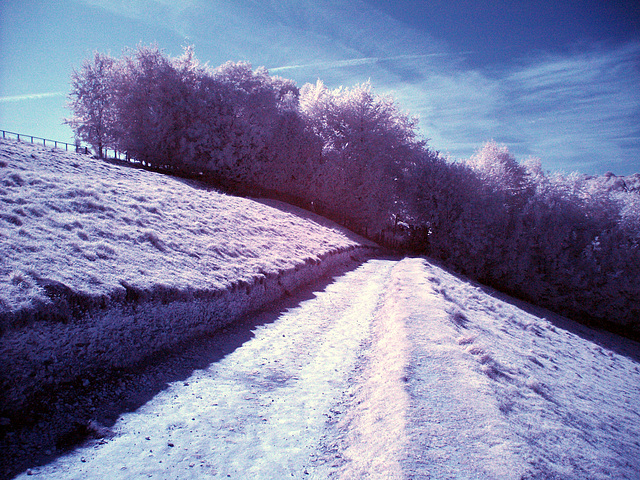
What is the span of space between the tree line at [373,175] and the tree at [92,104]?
117mm

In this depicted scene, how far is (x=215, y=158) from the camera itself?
98.1 ft

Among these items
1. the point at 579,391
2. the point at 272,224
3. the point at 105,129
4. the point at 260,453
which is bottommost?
the point at 579,391

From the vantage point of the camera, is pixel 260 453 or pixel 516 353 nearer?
pixel 260 453

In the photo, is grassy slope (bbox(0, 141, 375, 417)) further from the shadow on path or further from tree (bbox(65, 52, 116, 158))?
tree (bbox(65, 52, 116, 158))

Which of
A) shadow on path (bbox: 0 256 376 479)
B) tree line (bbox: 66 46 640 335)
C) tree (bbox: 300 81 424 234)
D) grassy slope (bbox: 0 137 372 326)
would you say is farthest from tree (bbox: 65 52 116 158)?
shadow on path (bbox: 0 256 376 479)

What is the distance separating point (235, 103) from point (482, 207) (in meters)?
22.9

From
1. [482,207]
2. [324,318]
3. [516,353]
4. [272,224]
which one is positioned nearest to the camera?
[516,353]

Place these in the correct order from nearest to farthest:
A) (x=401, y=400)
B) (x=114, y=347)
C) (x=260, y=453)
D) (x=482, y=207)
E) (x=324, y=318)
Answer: (x=260, y=453) → (x=401, y=400) → (x=114, y=347) → (x=324, y=318) → (x=482, y=207)

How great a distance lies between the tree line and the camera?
27578 millimetres

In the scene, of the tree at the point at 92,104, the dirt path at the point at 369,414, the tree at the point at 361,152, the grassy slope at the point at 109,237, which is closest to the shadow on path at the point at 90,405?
the dirt path at the point at 369,414

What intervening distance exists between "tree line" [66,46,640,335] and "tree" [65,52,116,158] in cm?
12

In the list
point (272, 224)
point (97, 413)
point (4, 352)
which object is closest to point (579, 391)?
point (97, 413)

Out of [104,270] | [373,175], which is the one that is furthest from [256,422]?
[373,175]

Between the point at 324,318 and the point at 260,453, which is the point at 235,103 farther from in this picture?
the point at 260,453
